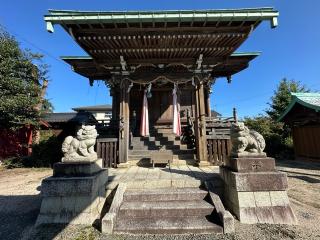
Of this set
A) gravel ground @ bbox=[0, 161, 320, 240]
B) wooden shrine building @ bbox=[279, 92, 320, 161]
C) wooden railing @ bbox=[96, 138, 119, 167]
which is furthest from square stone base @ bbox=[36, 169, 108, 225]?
wooden shrine building @ bbox=[279, 92, 320, 161]

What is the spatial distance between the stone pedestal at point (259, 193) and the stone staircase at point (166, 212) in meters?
0.67

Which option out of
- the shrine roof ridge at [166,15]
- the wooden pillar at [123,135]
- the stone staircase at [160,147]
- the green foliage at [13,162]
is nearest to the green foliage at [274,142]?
the stone staircase at [160,147]

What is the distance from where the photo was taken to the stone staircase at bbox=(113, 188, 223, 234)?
3.95 metres

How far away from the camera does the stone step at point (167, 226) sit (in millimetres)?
3934

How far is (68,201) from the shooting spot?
4.39 metres

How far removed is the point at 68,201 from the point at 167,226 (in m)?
2.22

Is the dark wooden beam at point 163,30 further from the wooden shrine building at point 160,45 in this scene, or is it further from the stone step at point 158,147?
the stone step at point 158,147

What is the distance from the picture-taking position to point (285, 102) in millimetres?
21203

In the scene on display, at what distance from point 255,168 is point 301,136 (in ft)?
38.5

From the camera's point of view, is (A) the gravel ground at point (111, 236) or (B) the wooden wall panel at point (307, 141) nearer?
(A) the gravel ground at point (111, 236)

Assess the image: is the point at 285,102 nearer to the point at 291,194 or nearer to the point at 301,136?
the point at 301,136

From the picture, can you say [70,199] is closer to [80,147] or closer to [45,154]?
[80,147]

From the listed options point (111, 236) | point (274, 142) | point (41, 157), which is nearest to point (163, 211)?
point (111, 236)

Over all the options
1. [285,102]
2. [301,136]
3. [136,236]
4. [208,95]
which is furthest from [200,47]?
[285,102]
